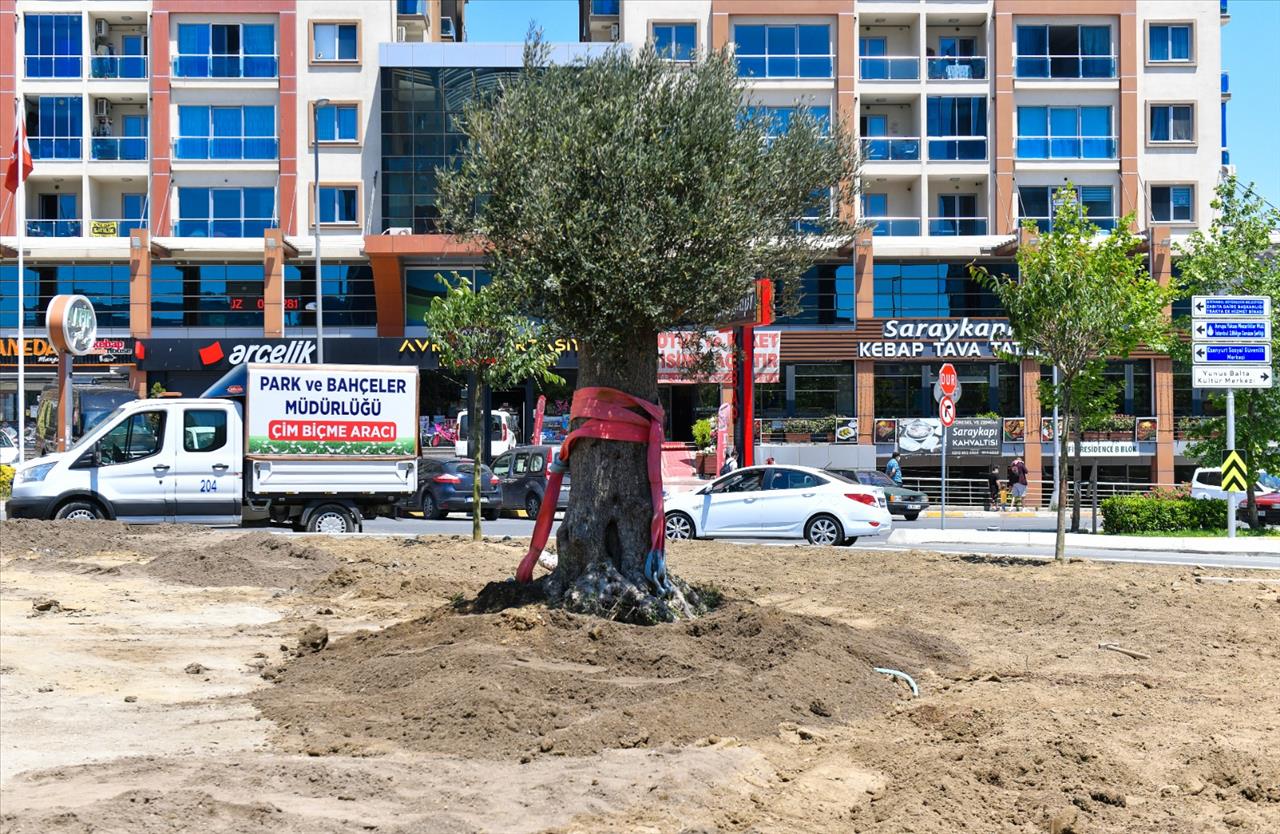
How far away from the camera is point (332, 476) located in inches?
810

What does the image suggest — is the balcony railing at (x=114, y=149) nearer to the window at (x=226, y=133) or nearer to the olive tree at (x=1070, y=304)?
the window at (x=226, y=133)

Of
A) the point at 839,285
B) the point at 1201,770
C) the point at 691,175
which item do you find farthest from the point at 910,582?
the point at 839,285

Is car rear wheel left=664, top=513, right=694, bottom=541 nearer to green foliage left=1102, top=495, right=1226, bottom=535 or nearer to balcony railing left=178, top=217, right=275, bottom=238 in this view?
green foliage left=1102, top=495, right=1226, bottom=535

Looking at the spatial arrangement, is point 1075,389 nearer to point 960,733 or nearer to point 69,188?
point 960,733

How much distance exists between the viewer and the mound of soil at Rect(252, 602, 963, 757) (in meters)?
7.55

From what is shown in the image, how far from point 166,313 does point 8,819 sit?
143ft

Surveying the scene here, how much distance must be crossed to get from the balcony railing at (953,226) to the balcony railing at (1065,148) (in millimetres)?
2752

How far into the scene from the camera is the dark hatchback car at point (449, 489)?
97.5 feet

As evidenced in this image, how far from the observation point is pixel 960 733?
7719 mm

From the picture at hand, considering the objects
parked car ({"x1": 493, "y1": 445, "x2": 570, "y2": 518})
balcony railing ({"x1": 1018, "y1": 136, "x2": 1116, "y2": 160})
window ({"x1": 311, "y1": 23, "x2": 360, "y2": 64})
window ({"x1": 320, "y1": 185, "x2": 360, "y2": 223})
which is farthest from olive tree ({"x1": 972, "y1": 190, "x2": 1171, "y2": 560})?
window ({"x1": 311, "y1": 23, "x2": 360, "y2": 64})

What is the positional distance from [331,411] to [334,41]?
29.8m

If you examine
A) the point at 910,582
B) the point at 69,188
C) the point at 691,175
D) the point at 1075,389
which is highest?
the point at 69,188

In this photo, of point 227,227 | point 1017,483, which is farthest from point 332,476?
point 227,227

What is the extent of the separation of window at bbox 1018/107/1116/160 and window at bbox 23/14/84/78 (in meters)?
34.1
